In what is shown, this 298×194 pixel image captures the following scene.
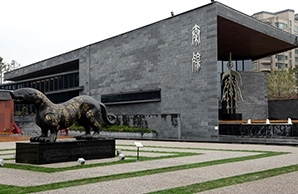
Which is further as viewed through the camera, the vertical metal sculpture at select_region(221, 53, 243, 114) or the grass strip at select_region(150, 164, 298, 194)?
the vertical metal sculpture at select_region(221, 53, 243, 114)

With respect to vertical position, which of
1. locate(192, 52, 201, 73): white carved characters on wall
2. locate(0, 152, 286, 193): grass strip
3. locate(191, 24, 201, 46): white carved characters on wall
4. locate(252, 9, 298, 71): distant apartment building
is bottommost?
locate(0, 152, 286, 193): grass strip

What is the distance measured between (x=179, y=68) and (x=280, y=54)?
6714cm

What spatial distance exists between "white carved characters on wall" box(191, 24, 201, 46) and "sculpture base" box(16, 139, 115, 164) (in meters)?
16.8

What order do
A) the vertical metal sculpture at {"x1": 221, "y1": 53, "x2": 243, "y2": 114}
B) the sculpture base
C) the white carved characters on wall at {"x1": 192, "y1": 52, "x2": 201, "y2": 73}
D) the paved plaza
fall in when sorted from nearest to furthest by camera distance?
the paved plaza, the sculpture base, the white carved characters on wall at {"x1": 192, "y1": 52, "x2": 201, "y2": 73}, the vertical metal sculpture at {"x1": 221, "y1": 53, "x2": 243, "y2": 114}

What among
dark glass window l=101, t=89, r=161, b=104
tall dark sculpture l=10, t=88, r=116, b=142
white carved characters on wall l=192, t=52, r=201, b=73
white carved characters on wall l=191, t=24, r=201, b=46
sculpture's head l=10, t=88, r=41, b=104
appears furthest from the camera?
dark glass window l=101, t=89, r=161, b=104

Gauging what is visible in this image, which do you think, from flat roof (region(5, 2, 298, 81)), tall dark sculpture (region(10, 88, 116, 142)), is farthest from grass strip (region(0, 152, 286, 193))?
flat roof (region(5, 2, 298, 81))

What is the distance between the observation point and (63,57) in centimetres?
4822

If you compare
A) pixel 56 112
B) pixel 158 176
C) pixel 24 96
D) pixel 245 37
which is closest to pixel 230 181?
pixel 158 176

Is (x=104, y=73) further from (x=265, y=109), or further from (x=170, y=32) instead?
(x=265, y=109)

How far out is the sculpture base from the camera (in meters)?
12.7

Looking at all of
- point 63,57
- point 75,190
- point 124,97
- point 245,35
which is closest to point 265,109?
point 245,35

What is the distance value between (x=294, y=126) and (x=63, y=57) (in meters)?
30.5

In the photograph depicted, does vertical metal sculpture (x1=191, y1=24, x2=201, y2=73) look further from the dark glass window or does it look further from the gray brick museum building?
the dark glass window

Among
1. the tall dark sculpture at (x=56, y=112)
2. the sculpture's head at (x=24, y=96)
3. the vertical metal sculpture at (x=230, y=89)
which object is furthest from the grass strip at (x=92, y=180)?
the vertical metal sculpture at (x=230, y=89)
